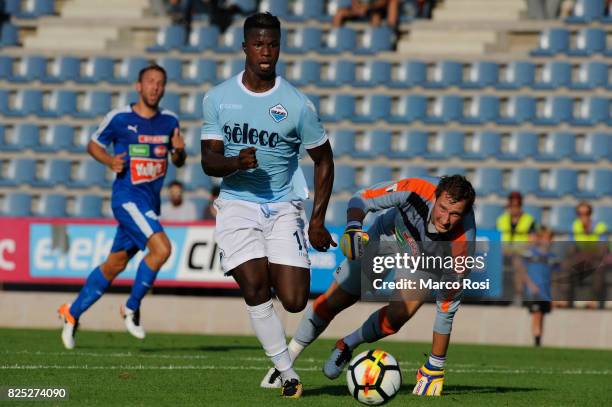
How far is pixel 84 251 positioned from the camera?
1652 cm

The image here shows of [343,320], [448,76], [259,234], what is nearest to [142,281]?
[259,234]

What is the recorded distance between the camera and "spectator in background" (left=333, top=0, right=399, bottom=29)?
69.9ft

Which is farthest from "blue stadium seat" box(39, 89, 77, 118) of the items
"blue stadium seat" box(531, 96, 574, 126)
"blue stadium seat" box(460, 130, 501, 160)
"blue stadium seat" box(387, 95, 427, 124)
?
"blue stadium seat" box(531, 96, 574, 126)

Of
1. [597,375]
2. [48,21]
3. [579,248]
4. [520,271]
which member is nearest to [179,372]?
[597,375]

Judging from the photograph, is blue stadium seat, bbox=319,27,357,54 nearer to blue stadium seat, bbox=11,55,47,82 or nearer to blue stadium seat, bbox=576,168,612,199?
blue stadium seat, bbox=576,168,612,199

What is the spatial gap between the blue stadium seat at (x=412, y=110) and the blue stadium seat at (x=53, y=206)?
211 inches

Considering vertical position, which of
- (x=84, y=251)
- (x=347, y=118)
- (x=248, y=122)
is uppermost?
(x=248, y=122)

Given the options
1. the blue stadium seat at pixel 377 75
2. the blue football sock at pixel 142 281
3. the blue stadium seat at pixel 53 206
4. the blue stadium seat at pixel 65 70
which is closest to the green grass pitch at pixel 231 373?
the blue football sock at pixel 142 281

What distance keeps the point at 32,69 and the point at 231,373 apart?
14.2 metres

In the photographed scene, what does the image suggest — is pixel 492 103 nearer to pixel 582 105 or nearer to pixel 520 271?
pixel 582 105

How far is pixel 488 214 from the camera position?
18688 mm

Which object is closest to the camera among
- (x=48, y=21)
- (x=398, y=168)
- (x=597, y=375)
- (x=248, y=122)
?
(x=248, y=122)

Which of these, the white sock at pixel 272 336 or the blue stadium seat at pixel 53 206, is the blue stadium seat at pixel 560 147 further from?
the white sock at pixel 272 336

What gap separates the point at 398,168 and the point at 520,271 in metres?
5.15
